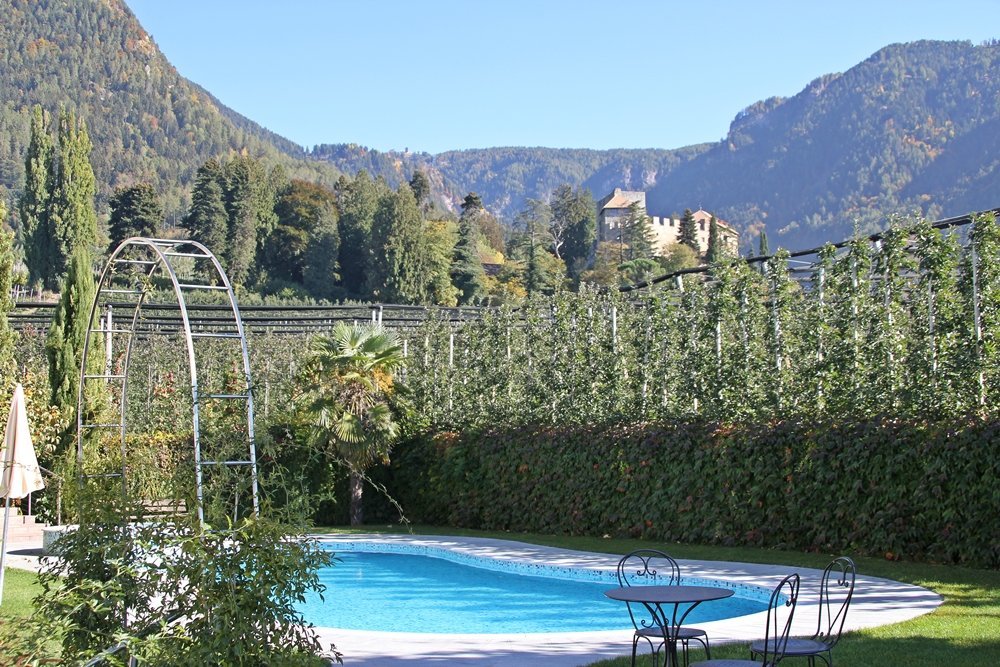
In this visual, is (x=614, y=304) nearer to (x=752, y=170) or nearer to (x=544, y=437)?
(x=544, y=437)

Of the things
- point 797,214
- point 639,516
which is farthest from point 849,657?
point 797,214

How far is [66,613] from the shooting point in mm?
4578

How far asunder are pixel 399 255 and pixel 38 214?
70.1 feet

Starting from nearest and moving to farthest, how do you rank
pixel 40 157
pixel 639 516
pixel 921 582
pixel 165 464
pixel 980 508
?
pixel 921 582
pixel 980 508
pixel 639 516
pixel 165 464
pixel 40 157

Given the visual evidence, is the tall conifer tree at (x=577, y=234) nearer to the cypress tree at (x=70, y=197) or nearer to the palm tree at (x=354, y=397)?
the cypress tree at (x=70, y=197)

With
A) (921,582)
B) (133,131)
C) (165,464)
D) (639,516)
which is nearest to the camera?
(921,582)

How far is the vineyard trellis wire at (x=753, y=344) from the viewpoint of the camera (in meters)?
10.5

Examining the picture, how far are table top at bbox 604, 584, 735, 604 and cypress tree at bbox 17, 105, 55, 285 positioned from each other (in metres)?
56.7

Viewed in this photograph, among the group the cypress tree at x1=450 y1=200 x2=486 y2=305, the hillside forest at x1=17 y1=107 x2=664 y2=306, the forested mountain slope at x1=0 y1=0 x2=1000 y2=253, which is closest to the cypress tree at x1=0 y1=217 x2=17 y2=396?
the hillside forest at x1=17 y1=107 x2=664 y2=306

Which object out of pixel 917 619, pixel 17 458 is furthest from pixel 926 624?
pixel 17 458

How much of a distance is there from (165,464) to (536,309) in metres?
5.94

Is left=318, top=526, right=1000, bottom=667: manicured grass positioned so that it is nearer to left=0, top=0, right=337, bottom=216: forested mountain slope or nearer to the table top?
the table top

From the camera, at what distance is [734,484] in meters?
12.0

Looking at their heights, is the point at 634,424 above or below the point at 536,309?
below
